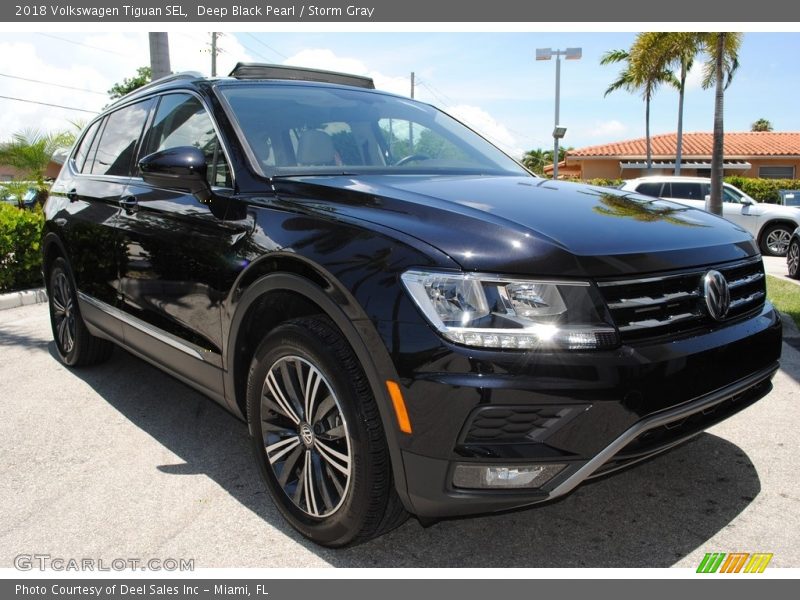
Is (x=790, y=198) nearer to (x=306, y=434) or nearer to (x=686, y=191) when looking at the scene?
(x=686, y=191)

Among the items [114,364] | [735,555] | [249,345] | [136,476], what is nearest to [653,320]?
[735,555]

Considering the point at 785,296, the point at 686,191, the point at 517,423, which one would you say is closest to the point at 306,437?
the point at 517,423

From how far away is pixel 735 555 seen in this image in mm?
2535

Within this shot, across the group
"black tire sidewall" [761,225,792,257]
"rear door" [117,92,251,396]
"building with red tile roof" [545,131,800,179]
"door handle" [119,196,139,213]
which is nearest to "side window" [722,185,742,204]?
"black tire sidewall" [761,225,792,257]

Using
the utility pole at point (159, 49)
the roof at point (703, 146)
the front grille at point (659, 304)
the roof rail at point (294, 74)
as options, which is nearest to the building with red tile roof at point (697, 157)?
the roof at point (703, 146)

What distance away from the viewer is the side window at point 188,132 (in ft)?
10.4

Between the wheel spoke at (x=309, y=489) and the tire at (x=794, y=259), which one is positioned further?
the tire at (x=794, y=259)

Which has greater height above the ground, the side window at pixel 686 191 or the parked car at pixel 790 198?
the side window at pixel 686 191

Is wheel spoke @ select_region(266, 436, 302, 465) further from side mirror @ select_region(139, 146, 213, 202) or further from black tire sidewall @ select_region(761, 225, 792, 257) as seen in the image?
black tire sidewall @ select_region(761, 225, 792, 257)

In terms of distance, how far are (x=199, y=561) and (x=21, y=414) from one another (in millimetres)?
2283

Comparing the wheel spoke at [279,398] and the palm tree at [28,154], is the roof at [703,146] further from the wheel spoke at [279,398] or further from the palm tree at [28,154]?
the wheel spoke at [279,398]

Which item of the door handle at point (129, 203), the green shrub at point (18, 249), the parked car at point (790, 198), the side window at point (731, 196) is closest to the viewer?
the door handle at point (129, 203)

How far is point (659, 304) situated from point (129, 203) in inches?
111

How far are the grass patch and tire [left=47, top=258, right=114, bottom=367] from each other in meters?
5.66
